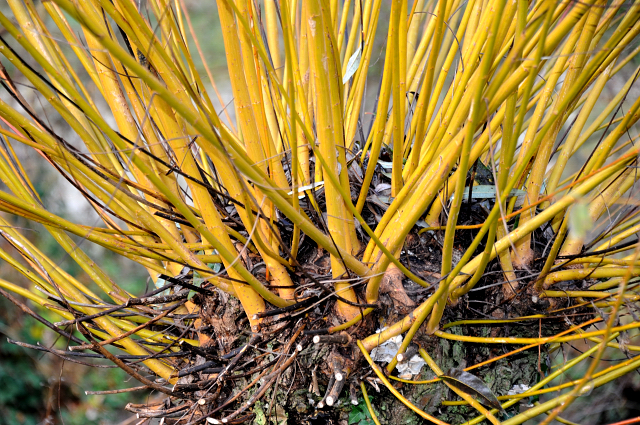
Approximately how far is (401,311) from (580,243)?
9.4 inches

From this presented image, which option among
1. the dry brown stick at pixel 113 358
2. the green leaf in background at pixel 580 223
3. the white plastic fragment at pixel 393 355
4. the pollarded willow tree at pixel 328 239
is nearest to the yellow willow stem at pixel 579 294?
the pollarded willow tree at pixel 328 239

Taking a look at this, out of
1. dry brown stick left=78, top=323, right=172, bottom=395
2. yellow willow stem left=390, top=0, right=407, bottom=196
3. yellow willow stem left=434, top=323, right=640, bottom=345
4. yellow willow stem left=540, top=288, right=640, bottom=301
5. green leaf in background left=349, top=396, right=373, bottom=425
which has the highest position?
yellow willow stem left=390, top=0, right=407, bottom=196

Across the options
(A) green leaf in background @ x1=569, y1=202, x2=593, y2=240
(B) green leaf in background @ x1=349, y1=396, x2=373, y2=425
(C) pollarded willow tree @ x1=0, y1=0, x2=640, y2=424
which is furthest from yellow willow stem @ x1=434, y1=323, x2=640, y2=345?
(A) green leaf in background @ x1=569, y1=202, x2=593, y2=240

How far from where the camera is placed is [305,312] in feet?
1.40

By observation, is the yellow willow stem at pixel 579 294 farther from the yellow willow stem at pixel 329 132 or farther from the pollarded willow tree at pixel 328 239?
the yellow willow stem at pixel 329 132

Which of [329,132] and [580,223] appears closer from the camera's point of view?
[580,223]

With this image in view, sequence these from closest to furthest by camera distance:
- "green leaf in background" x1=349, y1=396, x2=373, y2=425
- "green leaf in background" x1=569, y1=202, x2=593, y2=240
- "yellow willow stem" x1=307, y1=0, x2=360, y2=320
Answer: "green leaf in background" x1=569, y1=202, x2=593, y2=240, "yellow willow stem" x1=307, y1=0, x2=360, y2=320, "green leaf in background" x1=349, y1=396, x2=373, y2=425

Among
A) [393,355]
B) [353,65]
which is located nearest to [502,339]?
[393,355]

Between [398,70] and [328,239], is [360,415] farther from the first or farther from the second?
[398,70]

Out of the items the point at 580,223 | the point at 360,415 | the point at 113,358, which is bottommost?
the point at 360,415

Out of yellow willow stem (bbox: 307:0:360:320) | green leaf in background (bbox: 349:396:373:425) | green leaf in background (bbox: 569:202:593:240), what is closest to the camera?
green leaf in background (bbox: 569:202:593:240)

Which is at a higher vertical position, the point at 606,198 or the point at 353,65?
the point at 353,65

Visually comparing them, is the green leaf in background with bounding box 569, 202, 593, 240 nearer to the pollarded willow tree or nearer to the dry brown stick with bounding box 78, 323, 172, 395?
the pollarded willow tree

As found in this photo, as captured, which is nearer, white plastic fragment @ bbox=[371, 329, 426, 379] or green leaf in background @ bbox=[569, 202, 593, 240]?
green leaf in background @ bbox=[569, 202, 593, 240]
